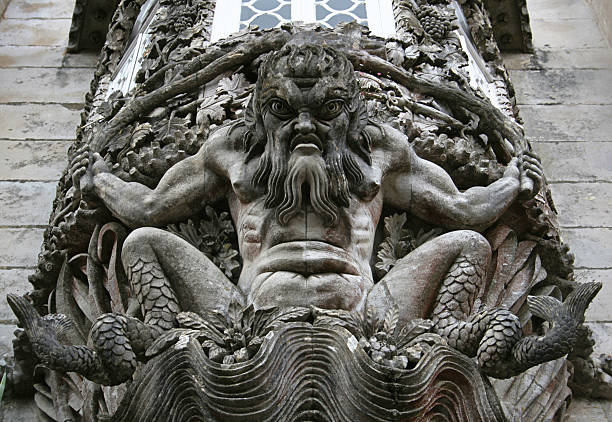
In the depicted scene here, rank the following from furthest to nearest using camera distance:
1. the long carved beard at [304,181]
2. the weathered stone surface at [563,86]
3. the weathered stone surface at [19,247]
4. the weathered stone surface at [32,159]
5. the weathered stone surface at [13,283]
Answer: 1. the weathered stone surface at [563,86]
2. the weathered stone surface at [32,159]
3. the weathered stone surface at [19,247]
4. the weathered stone surface at [13,283]
5. the long carved beard at [304,181]

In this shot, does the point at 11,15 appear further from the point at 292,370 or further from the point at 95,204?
the point at 292,370

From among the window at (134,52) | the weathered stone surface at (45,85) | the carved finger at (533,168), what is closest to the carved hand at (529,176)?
the carved finger at (533,168)

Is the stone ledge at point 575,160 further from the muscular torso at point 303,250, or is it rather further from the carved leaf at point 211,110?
the muscular torso at point 303,250

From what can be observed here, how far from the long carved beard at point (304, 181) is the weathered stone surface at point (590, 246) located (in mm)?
3079

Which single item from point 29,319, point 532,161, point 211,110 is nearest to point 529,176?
point 532,161

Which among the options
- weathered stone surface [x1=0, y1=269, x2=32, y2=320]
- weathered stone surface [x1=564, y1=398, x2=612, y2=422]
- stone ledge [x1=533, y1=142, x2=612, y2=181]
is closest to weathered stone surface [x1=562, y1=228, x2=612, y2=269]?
stone ledge [x1=533, y1=142, x2=612, y2=181]

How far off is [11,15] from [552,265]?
8155 mm

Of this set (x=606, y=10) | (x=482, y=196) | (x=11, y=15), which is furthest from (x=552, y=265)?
(x=11, y=15)

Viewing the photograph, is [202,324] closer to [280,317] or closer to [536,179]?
[280,317]

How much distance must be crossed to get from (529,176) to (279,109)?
1.78m

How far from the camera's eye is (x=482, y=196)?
6121mm

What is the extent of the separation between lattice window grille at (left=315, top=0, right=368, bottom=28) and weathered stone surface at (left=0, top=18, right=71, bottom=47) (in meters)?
4.14

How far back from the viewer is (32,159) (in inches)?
364

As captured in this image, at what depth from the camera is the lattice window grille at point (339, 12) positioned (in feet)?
27.2
